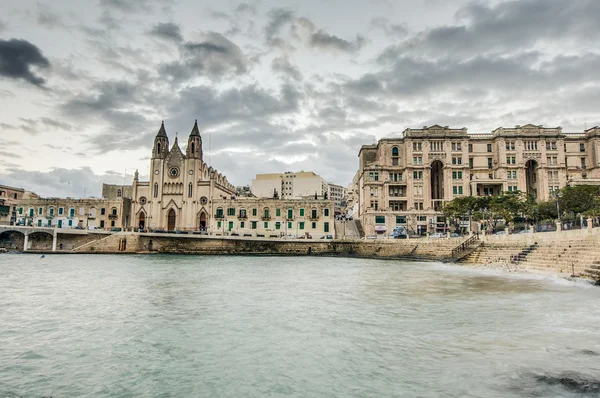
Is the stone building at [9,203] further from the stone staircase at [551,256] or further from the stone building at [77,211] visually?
the stone staircase at [551,256]

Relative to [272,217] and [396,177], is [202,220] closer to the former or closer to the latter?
[272,217]

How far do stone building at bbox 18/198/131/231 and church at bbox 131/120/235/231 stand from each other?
340 cm

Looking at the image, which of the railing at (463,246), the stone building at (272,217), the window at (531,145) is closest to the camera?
the railing at (463,246)

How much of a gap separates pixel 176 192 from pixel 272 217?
59.9 feet

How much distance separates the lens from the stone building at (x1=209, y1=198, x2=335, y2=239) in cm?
6594

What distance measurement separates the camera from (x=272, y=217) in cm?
6681

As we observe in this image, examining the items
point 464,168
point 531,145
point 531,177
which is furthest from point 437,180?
point 531,145

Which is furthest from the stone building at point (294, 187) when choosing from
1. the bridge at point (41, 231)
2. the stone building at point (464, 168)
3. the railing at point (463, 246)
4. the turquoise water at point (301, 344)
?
the turquoise water at point (301, 344)

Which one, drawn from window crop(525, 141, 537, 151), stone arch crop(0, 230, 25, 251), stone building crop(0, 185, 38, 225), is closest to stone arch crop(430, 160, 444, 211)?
window crop(525, 141, 537, 151)

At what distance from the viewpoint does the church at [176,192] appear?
2677 inches

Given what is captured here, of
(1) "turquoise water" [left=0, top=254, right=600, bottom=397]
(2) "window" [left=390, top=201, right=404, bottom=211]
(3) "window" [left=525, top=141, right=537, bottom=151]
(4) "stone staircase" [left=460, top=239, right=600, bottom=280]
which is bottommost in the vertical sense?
(1) "turquoise water" [left=0, top=254, right=600, bottom=397]

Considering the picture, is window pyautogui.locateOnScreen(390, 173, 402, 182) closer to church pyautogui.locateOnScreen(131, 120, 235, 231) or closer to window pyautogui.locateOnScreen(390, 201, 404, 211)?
window pyautogui.locateOnScreen(390, 201, 404, 211)

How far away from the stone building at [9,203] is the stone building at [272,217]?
35894 mm

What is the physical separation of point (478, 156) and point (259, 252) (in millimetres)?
43690
